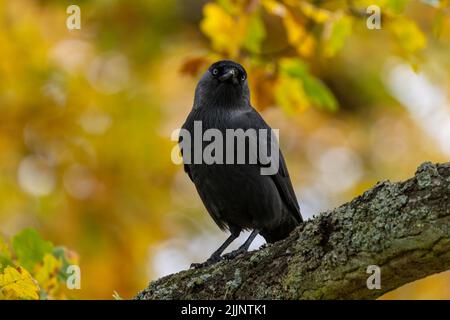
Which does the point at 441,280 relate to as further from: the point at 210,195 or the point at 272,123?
the point at 210,195

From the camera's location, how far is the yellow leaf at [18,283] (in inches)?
163

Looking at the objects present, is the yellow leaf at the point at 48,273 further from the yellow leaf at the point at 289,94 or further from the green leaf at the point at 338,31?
the green leaf at the point at 338,31

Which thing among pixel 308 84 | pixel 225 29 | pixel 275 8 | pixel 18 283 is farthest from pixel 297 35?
pixel 18 283

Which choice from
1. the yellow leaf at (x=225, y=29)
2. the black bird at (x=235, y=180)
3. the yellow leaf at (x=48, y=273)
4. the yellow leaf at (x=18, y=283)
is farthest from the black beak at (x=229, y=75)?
the yellow leaf at (x=18, y=283)

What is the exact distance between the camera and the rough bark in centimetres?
369

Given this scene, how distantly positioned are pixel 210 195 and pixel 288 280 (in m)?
1.92

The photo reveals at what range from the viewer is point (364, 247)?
3.83 m

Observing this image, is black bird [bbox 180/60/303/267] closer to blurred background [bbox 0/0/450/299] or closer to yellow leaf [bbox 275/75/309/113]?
yellow leaf [bbox 275/75/309/113]

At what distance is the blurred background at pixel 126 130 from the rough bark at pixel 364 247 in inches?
200

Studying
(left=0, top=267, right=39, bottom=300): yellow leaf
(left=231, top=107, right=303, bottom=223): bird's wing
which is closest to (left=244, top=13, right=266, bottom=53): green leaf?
(left=231, top=107, right=303, bottom=223): bird's wing

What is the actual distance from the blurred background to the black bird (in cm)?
262

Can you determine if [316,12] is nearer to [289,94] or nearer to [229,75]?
[289,94]

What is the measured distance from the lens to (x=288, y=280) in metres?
4.10
